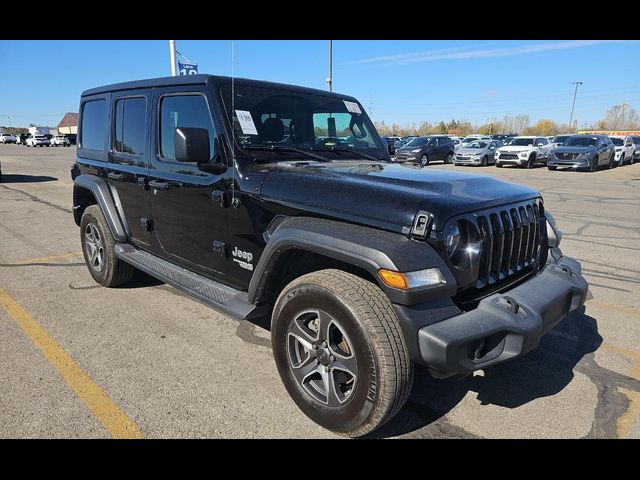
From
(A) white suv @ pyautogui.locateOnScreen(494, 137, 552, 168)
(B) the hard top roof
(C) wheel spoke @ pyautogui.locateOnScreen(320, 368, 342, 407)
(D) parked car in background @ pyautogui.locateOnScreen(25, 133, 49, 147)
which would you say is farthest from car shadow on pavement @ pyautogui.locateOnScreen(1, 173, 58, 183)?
(D) parked car in background @ pyautogui.locateOnScreen(25, 133, 49, 147)

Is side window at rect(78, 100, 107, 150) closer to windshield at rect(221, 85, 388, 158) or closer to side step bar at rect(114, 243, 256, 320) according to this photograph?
side step bar at rect(114, 243, 256, 320)

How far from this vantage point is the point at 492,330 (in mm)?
2125

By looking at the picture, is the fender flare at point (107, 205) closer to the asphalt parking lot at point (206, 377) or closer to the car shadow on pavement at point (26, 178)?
the asphalt parking lot at point (206, 377)

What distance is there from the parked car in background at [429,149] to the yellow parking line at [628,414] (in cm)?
2090

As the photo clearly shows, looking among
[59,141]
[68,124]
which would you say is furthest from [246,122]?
[68,124]

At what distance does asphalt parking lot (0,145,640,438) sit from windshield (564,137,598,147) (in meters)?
19.1

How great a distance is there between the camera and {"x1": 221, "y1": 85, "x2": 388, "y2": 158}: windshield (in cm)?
317

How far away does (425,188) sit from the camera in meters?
2.55

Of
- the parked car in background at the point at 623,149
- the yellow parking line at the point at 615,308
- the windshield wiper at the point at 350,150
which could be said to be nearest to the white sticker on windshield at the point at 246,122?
the windshield wiper at the point at 350,150

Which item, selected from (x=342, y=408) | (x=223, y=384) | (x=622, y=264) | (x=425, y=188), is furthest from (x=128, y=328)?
(x=622, y=264)

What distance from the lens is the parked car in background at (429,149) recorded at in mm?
23516

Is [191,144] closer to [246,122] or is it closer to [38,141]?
[246,122]

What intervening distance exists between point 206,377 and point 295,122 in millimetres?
2003
